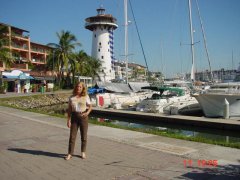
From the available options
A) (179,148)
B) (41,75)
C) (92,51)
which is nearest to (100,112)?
(179,148)

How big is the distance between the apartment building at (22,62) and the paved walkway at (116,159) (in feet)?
121

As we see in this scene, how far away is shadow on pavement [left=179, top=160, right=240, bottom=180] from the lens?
5.26 m

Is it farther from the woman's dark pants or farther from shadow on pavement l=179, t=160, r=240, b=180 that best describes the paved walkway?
the woman's dark pants

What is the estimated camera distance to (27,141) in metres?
9.02

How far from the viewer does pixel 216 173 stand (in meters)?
5.50

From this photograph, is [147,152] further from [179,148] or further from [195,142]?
[195,142]

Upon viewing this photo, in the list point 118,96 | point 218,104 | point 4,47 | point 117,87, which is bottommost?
point 218,104

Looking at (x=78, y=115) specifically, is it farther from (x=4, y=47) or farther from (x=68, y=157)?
(x=4, y=47)

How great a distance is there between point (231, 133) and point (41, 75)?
51919mm

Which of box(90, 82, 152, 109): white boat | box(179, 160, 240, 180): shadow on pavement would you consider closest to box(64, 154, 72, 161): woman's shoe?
box(179, 160, 240, 180): shadow on pavement

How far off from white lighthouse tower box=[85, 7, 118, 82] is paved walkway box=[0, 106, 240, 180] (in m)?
57.3

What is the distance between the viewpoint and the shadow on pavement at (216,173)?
207 inches

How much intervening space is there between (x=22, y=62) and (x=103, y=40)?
19701 mm

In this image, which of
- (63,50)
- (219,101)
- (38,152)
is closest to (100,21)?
(63,50)
